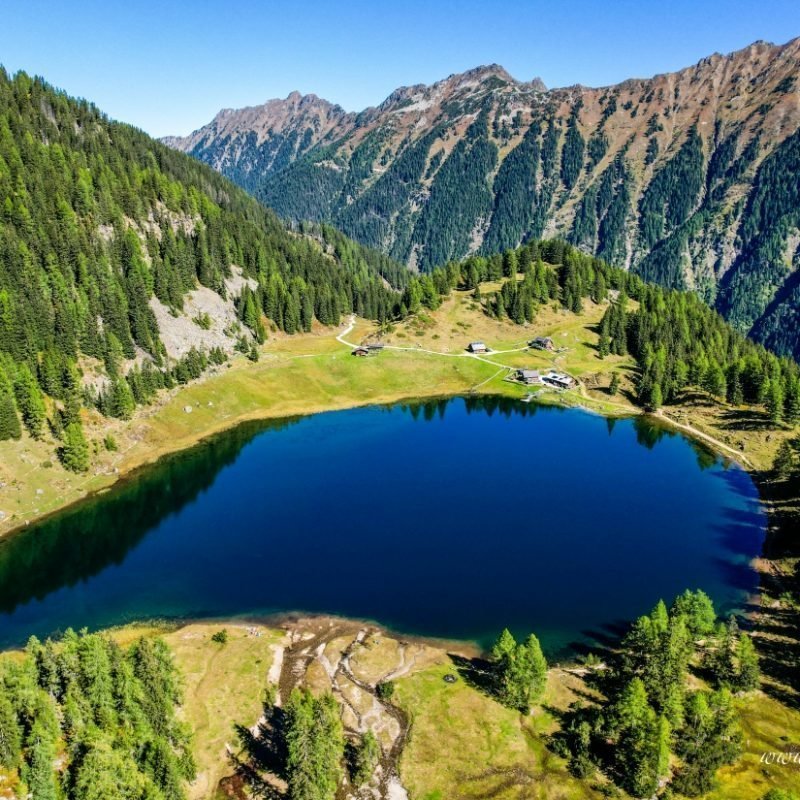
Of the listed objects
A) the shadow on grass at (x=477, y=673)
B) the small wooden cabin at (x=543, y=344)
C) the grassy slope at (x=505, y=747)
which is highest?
the small wooden cabin at (x=543, y=344)

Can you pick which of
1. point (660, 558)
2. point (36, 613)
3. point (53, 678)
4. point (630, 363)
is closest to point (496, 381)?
point (630, 363)

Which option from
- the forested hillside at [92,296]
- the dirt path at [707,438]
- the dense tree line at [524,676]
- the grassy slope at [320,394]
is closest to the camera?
the dense tree line at [524,676]

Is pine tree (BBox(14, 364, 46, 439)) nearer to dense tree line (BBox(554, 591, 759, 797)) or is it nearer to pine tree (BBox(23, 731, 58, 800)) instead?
pine tree (BBox(23, 731, 58, 800))

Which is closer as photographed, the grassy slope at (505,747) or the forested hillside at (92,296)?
the grassy slope at (505,747)

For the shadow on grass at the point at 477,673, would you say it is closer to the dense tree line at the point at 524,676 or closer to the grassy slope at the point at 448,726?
the grassy slope at the point at 448,726

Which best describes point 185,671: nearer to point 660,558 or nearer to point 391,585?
point 391,585

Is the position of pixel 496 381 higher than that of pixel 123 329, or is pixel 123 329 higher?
pixel 123 329

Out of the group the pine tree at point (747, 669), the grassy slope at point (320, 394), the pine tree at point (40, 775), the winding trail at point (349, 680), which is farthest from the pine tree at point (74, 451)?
the pine tree at point (747, 669)
